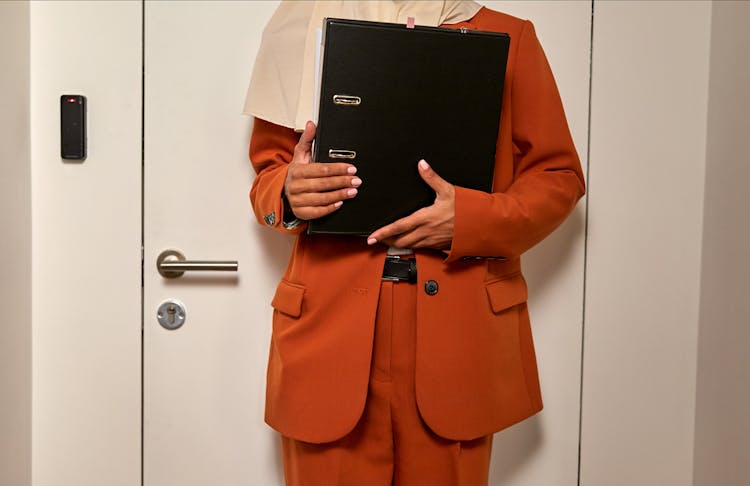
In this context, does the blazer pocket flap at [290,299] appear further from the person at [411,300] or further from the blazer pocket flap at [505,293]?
the blazer pocket flap at [505,293]

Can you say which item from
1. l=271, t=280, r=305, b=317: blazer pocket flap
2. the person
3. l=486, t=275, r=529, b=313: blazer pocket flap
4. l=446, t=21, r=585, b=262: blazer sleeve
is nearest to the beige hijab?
the person

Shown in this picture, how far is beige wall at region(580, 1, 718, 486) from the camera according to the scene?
59.2 inches

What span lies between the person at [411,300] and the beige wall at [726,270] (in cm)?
43

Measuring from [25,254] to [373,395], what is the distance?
780 mm

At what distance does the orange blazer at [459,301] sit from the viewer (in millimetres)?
1103

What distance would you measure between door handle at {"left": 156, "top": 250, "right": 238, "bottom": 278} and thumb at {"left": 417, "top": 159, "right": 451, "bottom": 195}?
0.54 metres

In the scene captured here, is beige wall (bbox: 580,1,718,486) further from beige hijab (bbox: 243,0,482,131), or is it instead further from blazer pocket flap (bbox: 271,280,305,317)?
blazer pocket flap (bbox: 271,280,305,317)

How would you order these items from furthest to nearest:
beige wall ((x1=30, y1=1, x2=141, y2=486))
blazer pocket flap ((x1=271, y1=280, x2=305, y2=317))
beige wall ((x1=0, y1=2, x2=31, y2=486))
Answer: beige wall ((x1=30, y1=1, x2=141, y2=486)), beige wall ((x1=0, y1=2, x2=31, y2=486)), blazer pocket flap ((x1=271, y1=280, x2=305, y2=317))

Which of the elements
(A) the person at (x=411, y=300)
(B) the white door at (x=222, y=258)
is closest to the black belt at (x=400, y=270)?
(A) the person at (x=411, y=300)

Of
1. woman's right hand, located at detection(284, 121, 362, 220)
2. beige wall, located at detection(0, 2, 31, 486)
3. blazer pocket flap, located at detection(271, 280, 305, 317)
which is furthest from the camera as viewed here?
beige wall, located at detection(0, 2, 31, 486)

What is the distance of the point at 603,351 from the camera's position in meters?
1.54

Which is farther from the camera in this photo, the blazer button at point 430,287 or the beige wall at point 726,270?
the beige wall at point 726,270

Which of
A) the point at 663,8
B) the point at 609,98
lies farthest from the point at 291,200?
the point at 663,8

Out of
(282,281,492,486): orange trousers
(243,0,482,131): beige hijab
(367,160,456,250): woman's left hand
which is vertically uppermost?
(243,0,482,131): beige hijab
